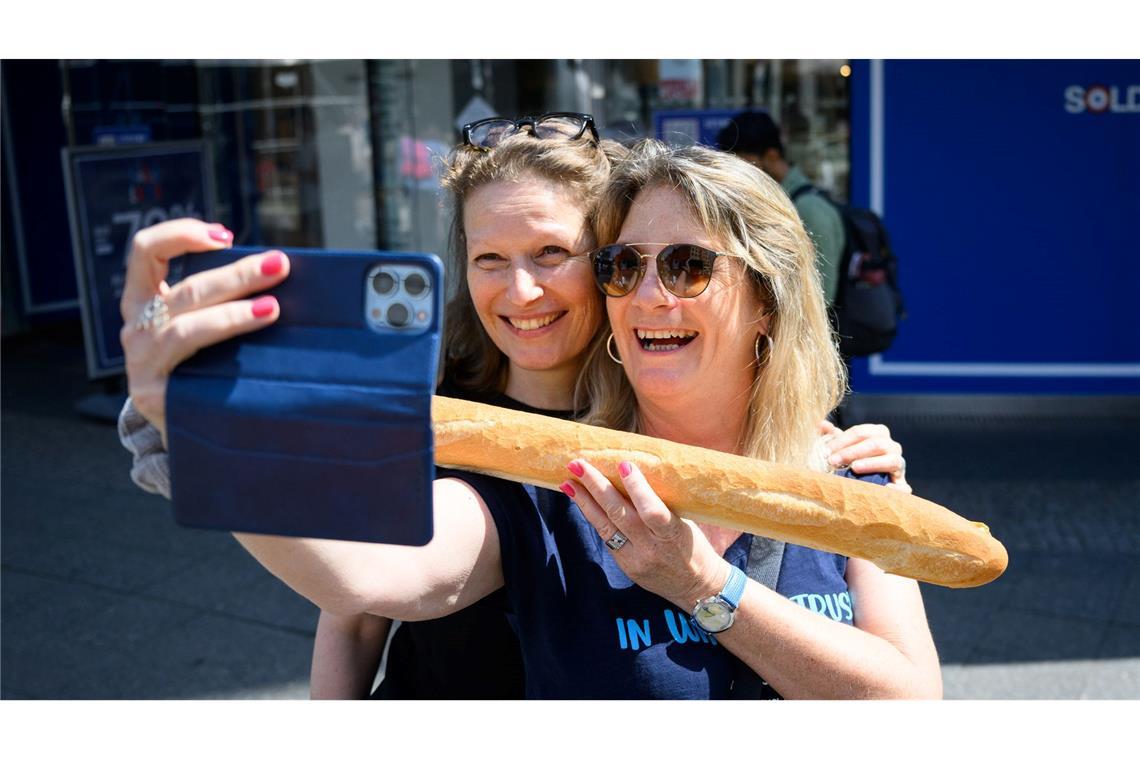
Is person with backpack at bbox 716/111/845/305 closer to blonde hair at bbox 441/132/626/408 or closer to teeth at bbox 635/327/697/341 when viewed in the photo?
blonde hair at bbox 441/132/626/408

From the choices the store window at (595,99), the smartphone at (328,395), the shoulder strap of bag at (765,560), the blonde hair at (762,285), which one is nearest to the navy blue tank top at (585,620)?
the shoulder strap of bag at (765,560)

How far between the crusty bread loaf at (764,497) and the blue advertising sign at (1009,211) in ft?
23.2

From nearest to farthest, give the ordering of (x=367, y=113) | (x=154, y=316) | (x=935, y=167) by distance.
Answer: (x=154, y=316), (x=935, y=167), (x=367, y=113)

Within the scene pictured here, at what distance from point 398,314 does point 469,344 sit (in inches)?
46.8

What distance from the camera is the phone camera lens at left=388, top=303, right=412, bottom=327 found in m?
1.23

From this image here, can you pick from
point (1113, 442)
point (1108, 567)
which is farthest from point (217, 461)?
point (1113, 442)

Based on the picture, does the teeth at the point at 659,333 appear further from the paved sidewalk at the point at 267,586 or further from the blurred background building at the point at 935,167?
the blurred background building at the point at 935,167

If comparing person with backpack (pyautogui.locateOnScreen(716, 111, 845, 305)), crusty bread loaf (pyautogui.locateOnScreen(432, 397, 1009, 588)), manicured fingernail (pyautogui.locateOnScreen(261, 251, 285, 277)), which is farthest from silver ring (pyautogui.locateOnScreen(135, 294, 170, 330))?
person with backpack (pyautogui.locateOnScreen(716, 111, 845, 305))

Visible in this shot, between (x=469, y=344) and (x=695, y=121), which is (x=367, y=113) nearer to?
(x=695, y=121)

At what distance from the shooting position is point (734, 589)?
70.1 inches

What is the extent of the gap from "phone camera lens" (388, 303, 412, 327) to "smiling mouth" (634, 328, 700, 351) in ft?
2.75

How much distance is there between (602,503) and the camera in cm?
169

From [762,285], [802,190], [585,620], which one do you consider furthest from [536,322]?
[802,190]

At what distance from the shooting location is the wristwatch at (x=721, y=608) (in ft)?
5.80
